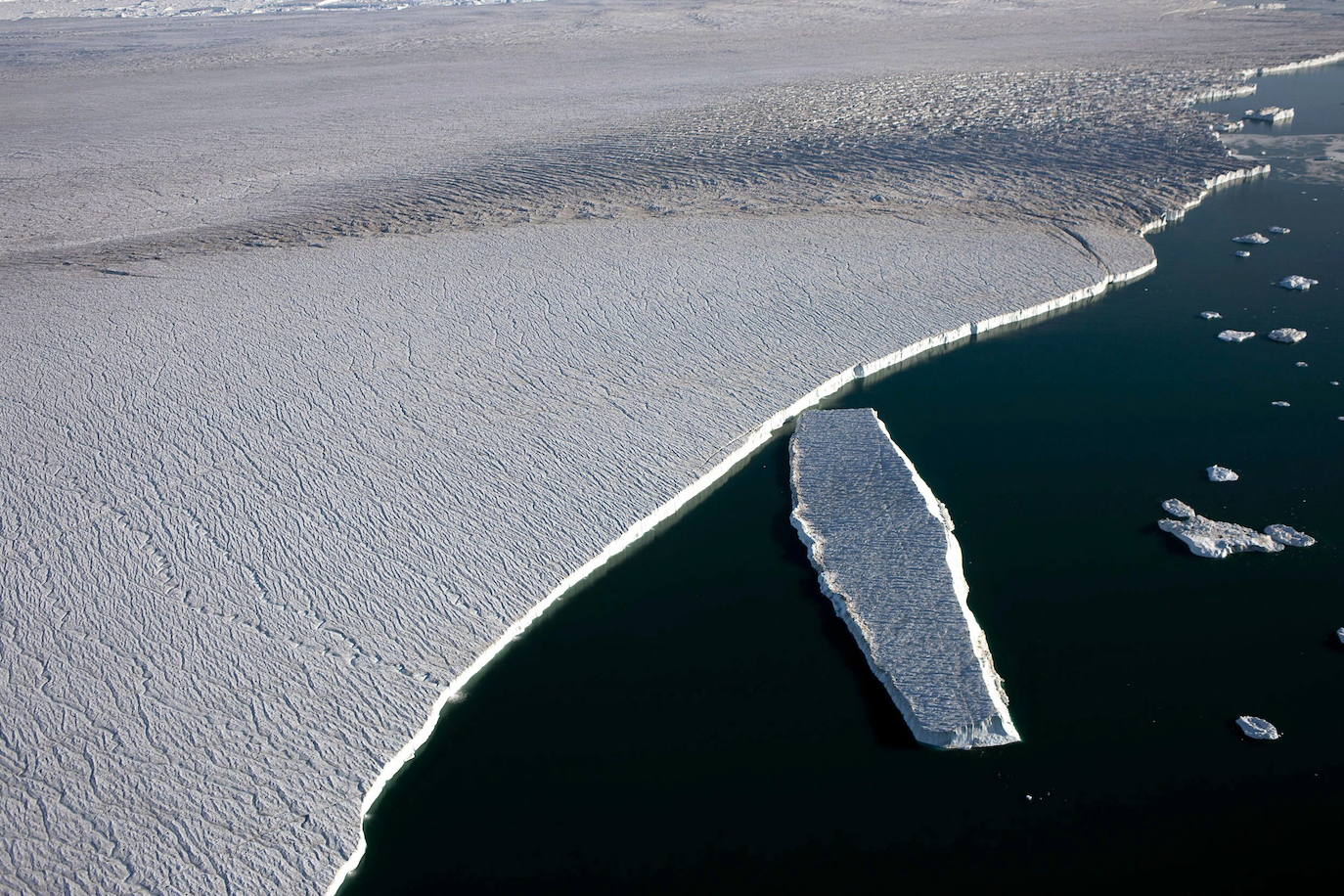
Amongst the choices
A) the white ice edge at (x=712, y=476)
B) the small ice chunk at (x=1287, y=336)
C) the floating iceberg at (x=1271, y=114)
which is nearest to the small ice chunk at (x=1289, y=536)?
the white ice edge at (x=712, y=476)

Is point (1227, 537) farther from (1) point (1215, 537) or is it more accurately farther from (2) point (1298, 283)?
(2) point (1298, 283)

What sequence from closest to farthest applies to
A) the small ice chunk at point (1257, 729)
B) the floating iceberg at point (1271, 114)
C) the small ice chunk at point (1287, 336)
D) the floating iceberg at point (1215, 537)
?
the small ice chunk at point (1257, 729), the floating iceberg at point (1215, 537), the small ice chunk at point (1287, 336), the floating iceberg at point (1271, 114)

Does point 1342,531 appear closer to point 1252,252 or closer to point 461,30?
point 1252,252

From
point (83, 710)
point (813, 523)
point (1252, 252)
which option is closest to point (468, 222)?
point (813, 523)

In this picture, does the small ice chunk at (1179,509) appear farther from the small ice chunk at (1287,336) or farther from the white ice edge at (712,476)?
the small ice chunk at (1287,336)

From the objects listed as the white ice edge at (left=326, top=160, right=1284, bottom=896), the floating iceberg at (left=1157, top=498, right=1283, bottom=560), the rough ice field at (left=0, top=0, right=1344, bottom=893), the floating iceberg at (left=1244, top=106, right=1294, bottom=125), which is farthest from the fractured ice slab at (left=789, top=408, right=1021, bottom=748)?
the floating iceberg at (left=1244, top=106, right=1294, bottom=125)

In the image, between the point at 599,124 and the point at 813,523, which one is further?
the point at 599,124

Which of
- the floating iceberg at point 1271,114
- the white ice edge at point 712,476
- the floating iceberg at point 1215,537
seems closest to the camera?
the white ice edge at point 712,476
